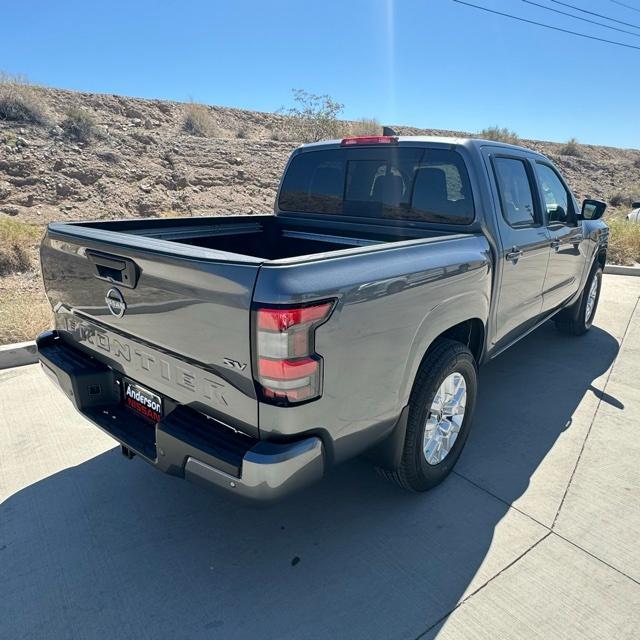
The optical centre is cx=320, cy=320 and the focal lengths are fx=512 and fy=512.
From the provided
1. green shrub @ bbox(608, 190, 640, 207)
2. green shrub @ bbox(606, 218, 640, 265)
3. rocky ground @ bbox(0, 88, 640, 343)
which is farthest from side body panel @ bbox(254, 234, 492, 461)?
green shrub @ bbox(608, 190, 640, 207)

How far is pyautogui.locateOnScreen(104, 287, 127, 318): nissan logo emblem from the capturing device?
232cm

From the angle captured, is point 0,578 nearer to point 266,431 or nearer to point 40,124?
point 266,431

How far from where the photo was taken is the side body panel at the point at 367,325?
1892 millimetres

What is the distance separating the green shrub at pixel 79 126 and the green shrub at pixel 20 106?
2.02 feet

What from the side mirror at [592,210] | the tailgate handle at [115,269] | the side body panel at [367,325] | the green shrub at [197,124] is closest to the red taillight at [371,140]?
the side body panel at [367,325]

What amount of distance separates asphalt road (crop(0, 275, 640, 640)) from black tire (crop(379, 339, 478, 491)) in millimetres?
161

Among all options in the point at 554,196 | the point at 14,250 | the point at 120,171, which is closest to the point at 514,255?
the point at 554,196

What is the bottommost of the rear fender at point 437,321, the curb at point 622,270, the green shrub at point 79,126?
the curb at point 622,270

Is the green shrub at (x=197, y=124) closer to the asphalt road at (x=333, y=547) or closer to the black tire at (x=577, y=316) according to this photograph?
the black tire at (x=577, y=316)

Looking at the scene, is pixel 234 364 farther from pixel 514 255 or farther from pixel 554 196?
pixel 554 196

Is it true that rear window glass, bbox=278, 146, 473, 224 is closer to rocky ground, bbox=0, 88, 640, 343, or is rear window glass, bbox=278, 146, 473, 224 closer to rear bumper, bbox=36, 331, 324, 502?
rear bumper, bbox=36, 331, 324, 502

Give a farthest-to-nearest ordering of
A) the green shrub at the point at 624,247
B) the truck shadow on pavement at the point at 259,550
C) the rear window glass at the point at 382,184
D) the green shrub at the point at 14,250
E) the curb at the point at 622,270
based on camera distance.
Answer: the green shrub at the point at 624,247 → the curb at the point at 622,270 → the green shrub at the point at 14,250 → the rear window glass at the point at 382,184 → the truck shadow on pavement at the point at 259,550

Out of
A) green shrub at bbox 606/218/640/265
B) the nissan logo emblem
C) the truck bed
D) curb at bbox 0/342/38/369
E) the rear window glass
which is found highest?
the rear window glass

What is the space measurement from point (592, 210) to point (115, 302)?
174 inches
